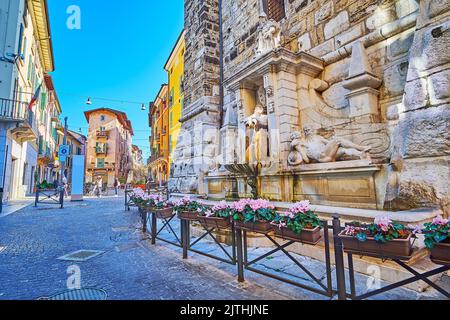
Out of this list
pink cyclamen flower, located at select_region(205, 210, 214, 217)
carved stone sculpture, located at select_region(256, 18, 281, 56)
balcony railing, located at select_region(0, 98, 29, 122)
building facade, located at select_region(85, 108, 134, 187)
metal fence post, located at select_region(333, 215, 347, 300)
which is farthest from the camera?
building facade, located at select_region(85, 108, 134, 187)

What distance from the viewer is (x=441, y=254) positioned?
1.44 metres

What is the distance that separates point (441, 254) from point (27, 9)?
1959cm

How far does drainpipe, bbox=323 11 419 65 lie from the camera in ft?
11.9

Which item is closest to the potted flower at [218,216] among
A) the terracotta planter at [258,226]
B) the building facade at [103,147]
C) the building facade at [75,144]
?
the terracotta planter at [258,226]

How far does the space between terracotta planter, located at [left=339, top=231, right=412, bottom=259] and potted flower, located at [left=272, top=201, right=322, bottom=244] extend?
239 millimetres

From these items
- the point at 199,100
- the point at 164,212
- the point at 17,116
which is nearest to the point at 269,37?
the point at 199,100

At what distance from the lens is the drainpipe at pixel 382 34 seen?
143 inches

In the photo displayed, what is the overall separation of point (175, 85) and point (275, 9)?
1690 cm

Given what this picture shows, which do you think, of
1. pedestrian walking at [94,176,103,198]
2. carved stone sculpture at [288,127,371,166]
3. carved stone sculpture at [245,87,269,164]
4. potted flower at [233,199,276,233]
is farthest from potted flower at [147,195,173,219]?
pedestrian walking at [94,176,103,198]

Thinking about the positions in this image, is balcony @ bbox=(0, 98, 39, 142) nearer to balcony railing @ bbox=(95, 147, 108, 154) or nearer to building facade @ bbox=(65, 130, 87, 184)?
building facade @ bbox=(65, 130, 87, 184)

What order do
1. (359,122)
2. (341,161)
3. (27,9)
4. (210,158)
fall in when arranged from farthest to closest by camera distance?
(27,9) → (210,158) → (359,122) → (341,161)

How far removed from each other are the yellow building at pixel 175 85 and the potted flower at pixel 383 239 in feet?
59.3
